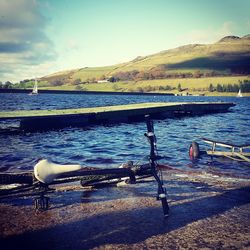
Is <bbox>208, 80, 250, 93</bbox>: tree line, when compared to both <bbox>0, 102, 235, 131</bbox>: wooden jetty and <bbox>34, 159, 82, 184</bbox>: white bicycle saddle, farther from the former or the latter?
<bbox>34, 159, 82, 184</bbox>: white bicycle saddle

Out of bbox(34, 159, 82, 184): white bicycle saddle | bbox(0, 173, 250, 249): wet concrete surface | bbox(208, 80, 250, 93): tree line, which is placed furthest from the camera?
bbox(208, 80, 250, 93): tree line

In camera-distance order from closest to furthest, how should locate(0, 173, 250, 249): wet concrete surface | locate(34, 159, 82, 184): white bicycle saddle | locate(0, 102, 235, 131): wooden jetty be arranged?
locate(34, 159, 82, 184): white bicycle saddle
locate(0, 173, 250, 249): wet concrete surface
locate(0, 102, 235, 131): wooden jetty

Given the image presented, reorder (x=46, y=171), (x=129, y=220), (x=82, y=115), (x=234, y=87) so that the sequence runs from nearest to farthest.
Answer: (x=46, y=171) < (x=129, y=220) < (x=82, y=115) < (x=234, y=87)

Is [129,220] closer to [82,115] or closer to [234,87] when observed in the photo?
[82,115]

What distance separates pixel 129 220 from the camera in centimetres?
714

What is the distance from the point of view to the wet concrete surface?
601cm

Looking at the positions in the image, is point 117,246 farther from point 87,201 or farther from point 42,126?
point 42,126

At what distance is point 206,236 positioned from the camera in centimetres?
634

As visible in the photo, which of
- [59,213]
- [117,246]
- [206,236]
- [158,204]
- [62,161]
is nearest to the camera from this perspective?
[117,246]

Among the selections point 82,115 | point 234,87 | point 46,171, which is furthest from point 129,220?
point 234,87

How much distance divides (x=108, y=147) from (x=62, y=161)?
6004 millimetres

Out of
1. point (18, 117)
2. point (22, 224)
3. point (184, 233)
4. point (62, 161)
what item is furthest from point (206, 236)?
point (18, 117)

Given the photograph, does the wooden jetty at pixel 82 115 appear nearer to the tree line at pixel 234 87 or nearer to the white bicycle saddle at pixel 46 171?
the white bicycle saddle at pixel 46 171

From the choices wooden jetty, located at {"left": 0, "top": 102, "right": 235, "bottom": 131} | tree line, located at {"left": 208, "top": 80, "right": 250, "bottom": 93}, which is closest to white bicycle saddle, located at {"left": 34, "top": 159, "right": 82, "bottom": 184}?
wooden jetty, located at {"left": 0, "top": 102, "right": 235, "bottom": 131}
